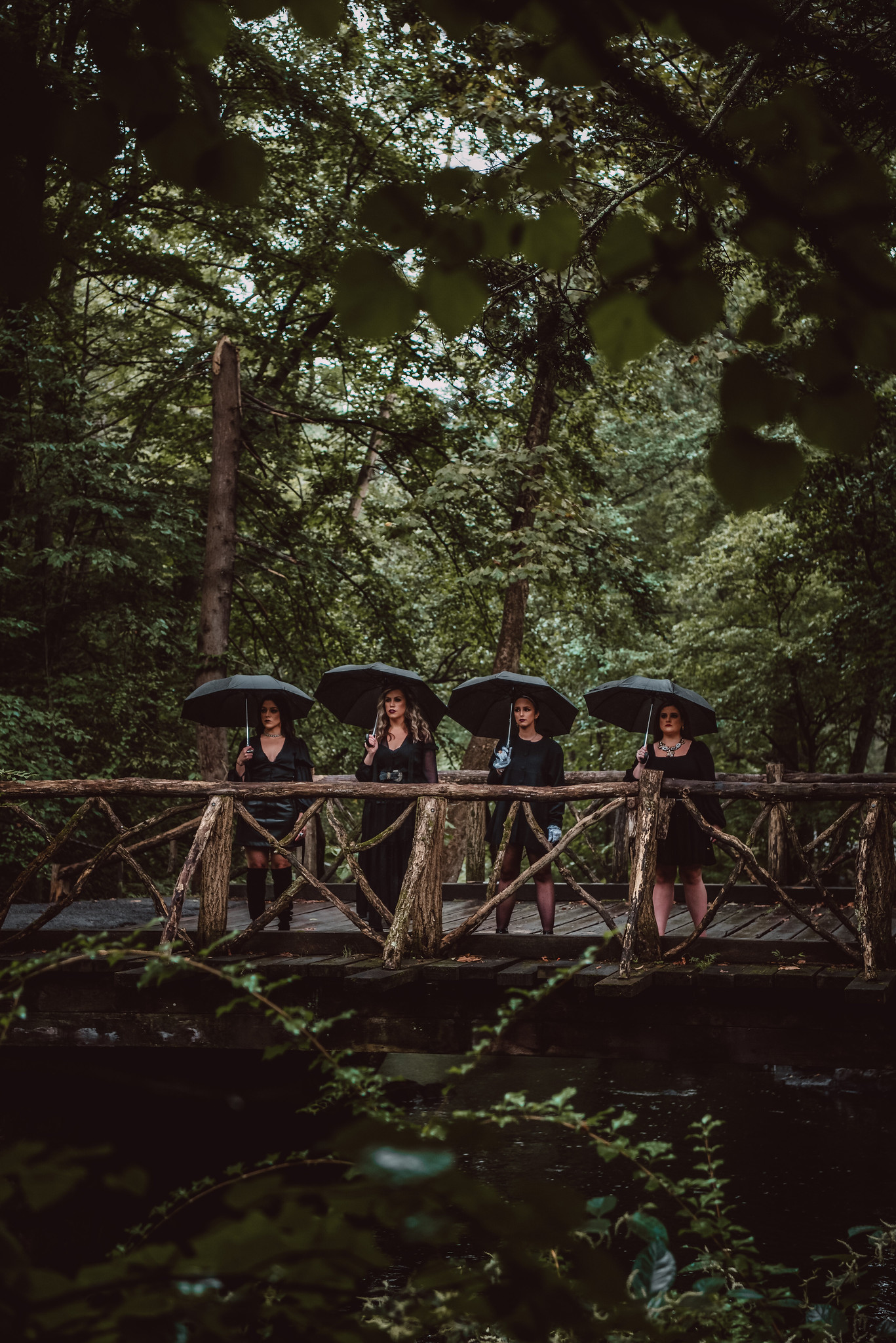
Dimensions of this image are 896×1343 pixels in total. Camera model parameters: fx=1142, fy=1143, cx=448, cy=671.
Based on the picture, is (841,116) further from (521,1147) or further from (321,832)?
(521,1147)

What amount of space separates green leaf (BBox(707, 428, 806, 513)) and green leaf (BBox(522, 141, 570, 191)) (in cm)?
60

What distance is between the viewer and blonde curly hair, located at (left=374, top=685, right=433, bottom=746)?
28.6ft

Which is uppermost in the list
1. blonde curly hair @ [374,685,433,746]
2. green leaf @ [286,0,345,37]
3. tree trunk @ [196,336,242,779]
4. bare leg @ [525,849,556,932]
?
tree trunk @ [196,336,242,779]

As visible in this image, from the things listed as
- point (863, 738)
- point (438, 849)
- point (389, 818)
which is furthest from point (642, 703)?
point (863, 738)

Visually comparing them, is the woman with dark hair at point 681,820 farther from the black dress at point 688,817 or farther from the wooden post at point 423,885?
the wooden post at point 423,885

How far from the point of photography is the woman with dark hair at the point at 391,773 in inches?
336

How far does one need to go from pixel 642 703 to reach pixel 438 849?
249cm

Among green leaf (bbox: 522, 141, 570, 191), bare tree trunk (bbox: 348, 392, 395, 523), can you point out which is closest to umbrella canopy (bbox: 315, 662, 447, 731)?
green leaf (bbox: 522, 141, 570, 191)

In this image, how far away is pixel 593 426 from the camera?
17641 mm

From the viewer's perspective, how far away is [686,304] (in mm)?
1998

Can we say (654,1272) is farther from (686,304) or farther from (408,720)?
(408,720)

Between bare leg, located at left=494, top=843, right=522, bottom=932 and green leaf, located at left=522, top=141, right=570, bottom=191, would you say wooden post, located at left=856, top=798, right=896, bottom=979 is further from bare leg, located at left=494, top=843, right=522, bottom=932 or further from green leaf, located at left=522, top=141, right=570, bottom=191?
green leaf, located at left=522, top=141, right=570, bottom=191

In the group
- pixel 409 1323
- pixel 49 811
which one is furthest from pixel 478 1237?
pixel 49 811

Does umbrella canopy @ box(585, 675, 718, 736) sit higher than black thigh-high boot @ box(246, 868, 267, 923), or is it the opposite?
umbrella canopy @ box(585, 675, 718, 736)
